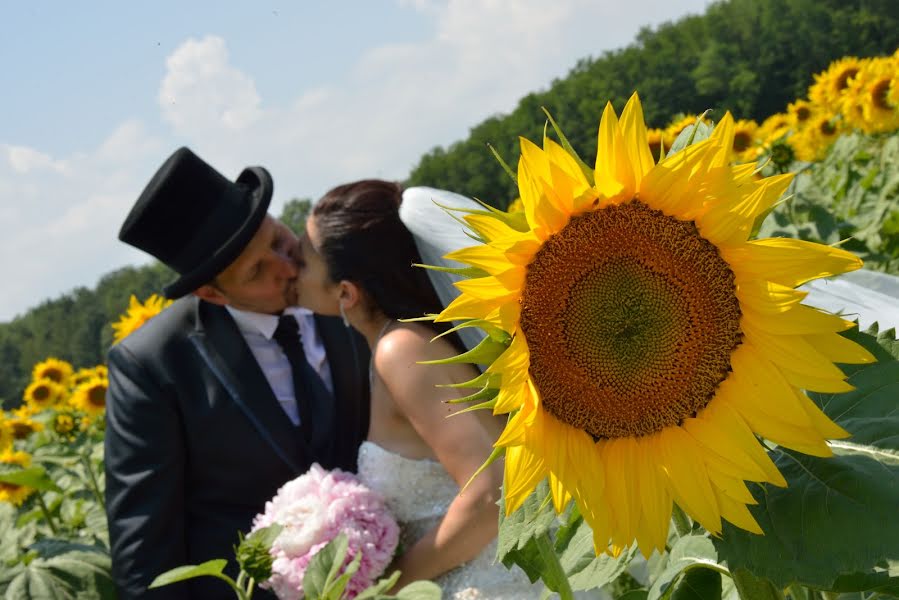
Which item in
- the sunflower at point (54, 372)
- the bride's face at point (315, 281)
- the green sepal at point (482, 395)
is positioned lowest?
the sunflower at point (54, 372)

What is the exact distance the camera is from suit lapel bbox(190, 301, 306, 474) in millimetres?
3846

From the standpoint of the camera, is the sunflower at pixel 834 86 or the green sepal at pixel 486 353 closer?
the green sepal at pixel 486 353

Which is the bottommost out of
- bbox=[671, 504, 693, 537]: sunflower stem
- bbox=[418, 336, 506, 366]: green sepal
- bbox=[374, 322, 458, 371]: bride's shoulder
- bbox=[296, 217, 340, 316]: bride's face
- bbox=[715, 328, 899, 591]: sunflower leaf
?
bbox=[374, 322, 458, 371]: bride's shoulder

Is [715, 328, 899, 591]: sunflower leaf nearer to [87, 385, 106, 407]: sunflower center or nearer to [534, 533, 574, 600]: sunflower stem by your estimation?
[534, 533, 574, 600]: sunflower stem

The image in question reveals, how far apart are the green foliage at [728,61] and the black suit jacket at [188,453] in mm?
12688

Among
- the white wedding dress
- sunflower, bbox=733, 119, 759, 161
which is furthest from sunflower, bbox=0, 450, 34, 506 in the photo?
sunflower, bbox=733, 119, 759, 161

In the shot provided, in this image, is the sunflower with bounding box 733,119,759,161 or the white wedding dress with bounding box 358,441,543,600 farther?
the sunflower with bounding box 733,119,759,161

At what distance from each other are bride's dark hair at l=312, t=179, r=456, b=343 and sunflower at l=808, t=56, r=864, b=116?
14.8ft

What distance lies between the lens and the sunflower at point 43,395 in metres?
7.33

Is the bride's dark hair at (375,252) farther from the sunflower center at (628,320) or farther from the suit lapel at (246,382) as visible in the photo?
the sunflower center at (628,320)

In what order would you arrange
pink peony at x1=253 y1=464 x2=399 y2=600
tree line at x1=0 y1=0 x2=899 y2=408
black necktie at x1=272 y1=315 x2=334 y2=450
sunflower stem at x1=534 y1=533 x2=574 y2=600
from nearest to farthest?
1. sunflower stem at x1=534 y1=533 x2=574 y2=600
2. pink peony at x1=253 y1=464 x2=399 y2=600
3. black necktie at x1=272 y1=315 x2=334 y2=450
4. tree line at x1=0 y1=0 x2=899 y2=408

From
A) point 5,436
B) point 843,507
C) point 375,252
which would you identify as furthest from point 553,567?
point 5,436

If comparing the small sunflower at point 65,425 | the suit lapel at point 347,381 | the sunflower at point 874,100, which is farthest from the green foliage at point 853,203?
the small sunflower at point 65,425

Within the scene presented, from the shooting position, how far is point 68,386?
757 centimetres
